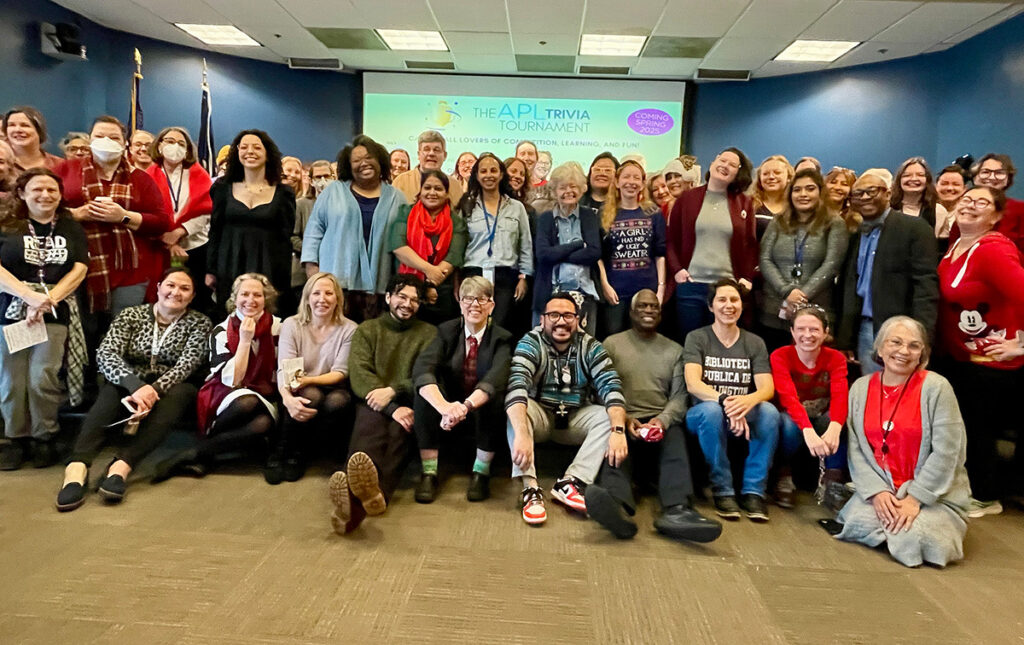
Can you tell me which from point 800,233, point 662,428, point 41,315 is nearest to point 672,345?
point 662,428

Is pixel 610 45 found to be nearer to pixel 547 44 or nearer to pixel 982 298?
pixel 547 44

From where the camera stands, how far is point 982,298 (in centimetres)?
271

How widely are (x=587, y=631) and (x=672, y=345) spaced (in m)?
1.55

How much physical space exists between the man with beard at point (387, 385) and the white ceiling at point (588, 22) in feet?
14.1

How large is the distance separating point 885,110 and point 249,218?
25.7ft

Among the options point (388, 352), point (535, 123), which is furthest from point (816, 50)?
point (388, 352)

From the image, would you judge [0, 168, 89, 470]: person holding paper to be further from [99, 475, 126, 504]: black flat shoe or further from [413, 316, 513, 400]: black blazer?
[413, 316, 513, 400]: black blazer

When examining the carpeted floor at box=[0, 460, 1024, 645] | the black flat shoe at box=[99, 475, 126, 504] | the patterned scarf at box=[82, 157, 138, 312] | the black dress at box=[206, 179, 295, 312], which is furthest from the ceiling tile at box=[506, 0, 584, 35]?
the black flat shoe at box=[99, 475, 126, 504]

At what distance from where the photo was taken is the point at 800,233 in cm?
303

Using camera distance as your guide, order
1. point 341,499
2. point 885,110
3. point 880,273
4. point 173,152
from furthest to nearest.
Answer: point 885,110 → point 173,152 → point 880,273 → point 341,499

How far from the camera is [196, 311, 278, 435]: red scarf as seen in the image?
2.91 m

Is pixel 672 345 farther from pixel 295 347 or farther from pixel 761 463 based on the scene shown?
pixel 295 347

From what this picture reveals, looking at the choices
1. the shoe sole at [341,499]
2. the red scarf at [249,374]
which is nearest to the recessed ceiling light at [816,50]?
the red scarf at [249,374]

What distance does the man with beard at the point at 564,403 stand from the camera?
8.65 ft
